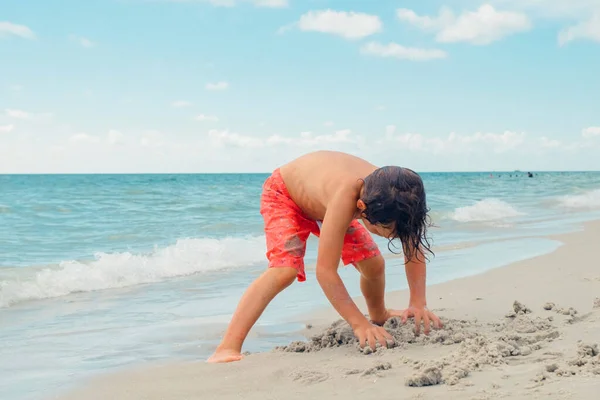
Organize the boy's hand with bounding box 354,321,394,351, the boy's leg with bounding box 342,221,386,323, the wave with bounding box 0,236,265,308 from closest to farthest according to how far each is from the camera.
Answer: the boy's hand with bounding box 354,321,394,351
the boy's leg with bounding box 342,221,386,323
the wave with bounding box 0,236,265,308

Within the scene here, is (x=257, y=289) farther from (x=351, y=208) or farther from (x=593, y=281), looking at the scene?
(x=593, y=281)

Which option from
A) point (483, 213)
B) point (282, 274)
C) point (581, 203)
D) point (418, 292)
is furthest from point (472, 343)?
point (581, 203)

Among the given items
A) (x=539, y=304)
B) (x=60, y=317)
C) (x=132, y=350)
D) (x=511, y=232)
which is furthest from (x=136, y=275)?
(x=511, y=232)

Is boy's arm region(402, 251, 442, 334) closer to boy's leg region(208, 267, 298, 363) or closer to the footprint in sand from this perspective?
boy's leg region(208, 267, 298, 363)

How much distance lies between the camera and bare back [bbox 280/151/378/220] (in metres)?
3.04

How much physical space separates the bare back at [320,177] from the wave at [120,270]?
3111 millimetres

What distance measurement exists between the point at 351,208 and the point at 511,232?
24.5 ft

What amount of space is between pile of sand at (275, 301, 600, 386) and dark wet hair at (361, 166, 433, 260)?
1.74ft

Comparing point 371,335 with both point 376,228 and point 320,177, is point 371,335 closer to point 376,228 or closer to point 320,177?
point 376,228

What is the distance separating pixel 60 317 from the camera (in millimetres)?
4676

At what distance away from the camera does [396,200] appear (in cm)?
277

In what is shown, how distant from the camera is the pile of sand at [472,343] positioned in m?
2.25

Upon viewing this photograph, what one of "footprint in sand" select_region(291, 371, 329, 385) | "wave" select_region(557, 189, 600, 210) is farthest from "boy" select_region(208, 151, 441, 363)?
"wave" select_region(557, 189, 600, 210)

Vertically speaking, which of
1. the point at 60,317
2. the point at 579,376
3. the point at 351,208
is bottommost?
the point at 60,317
